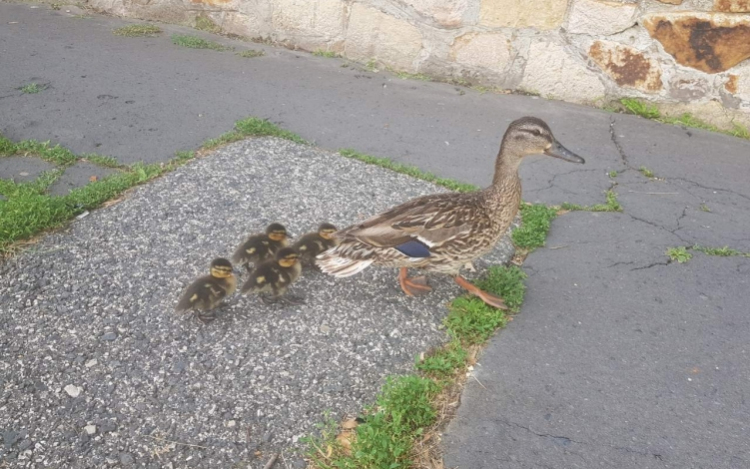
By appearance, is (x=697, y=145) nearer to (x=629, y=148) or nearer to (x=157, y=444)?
(x=629, y=148)

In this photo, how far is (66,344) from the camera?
3.78 m

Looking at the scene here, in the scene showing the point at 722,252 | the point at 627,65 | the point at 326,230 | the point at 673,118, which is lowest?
the point at 326,230

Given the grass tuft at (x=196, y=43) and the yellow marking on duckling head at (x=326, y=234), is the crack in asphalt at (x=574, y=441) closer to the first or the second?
the yellow marking on duckling head at (x=326, y=234)

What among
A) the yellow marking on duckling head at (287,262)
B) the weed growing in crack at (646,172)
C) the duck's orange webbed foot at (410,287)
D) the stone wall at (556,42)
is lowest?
Answer: the duck's orange webbed foot at (410,287)

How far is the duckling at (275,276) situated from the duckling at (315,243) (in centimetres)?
20

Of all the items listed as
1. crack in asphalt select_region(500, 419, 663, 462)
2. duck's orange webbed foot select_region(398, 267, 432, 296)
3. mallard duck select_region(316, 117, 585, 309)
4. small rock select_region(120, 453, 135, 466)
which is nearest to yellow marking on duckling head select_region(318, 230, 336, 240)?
mallard duck select_region(316, 117, 585, 309)

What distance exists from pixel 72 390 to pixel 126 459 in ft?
1.98

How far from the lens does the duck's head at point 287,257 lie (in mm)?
4156

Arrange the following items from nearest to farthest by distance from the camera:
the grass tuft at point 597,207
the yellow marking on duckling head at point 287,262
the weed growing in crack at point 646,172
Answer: the yellow marking on duckling head at point 287,262 < the grass tuft at point 597,207 < the weed growing in crack at point 646,172

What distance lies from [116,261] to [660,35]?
17.0 feet

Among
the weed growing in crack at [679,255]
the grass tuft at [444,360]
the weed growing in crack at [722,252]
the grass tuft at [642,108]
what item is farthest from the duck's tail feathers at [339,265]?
the grass tuft at [642,108]

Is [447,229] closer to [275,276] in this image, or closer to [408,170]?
[275,276]

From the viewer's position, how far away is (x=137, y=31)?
830cm

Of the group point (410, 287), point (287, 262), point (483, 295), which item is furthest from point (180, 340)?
point (483, 295)
